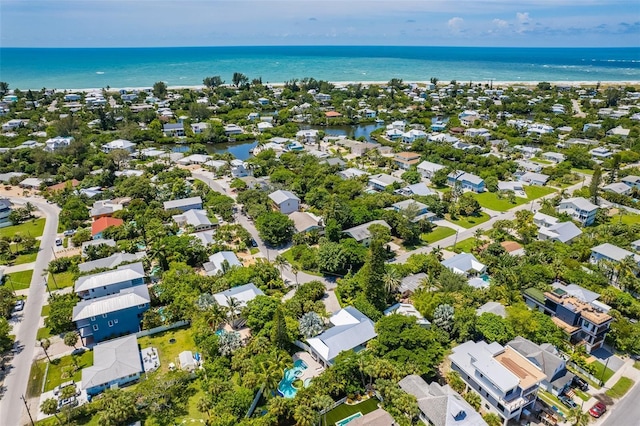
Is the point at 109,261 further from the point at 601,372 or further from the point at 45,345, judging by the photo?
the point at 601,372

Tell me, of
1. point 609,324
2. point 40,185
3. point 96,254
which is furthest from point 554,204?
point 40,185

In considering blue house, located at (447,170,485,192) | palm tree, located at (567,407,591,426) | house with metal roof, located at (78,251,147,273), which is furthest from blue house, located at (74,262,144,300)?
blue house, located at (447,170,485,192)

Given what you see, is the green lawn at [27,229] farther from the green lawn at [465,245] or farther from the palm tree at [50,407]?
the green lawn at [465,245]

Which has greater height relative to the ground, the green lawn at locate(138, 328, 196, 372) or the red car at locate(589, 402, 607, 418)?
the red car at locate(589, 402, 607, 418)

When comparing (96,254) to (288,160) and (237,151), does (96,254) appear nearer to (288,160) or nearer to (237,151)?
(288,160)

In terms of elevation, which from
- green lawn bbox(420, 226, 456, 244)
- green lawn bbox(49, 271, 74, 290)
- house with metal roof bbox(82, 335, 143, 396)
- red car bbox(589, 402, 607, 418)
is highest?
green lawn bbox(420, 226, 456, 244)

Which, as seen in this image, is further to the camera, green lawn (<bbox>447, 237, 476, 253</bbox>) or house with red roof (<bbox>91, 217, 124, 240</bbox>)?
house with red roof (<bbox>91, 217, 124, 240</bbox>)

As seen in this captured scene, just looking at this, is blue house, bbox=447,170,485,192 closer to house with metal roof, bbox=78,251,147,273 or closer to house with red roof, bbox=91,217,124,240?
house with metal roof, bbox=78,251,147,273
